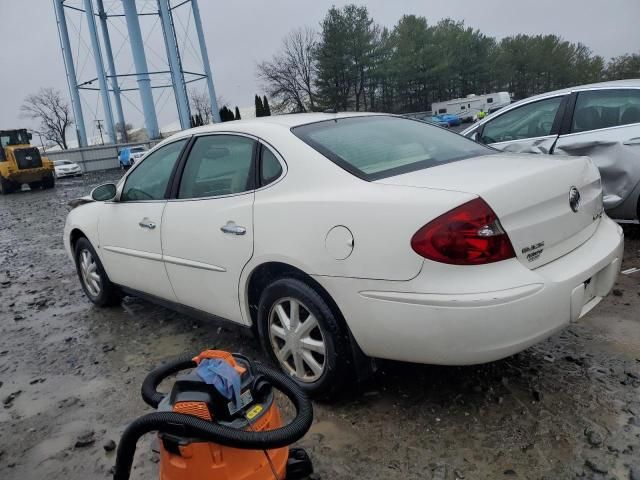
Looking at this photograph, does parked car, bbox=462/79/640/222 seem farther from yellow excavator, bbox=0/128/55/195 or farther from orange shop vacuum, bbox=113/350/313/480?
yellow excavator, bbox=0/128/55/195

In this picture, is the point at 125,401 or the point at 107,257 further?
the point at 107,257

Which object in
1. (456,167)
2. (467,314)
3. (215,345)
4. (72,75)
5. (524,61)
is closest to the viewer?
(467,314)

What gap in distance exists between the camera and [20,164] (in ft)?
74.4

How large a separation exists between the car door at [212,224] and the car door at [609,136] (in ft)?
11.1

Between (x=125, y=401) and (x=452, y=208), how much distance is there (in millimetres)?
2199

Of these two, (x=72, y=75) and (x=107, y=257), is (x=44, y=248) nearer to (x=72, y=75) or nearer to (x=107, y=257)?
(x=107, y=257)

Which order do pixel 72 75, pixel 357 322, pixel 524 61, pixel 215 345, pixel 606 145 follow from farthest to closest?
pixel 524 61 → pixel 72 75 → pixel 606 145 → pixel 215 345 → pixel 357 322

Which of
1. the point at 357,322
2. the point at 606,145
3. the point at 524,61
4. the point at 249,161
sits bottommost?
the point at 357,322

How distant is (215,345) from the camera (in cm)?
368

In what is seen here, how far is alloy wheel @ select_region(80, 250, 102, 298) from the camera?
4559 millimetres

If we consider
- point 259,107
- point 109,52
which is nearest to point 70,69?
point 109,52

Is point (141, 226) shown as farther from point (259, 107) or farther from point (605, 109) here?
point (259, 107)

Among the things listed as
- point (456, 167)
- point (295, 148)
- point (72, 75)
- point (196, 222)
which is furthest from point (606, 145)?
point (72, 75)

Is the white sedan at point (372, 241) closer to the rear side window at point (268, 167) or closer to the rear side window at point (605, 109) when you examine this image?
the rear side window at point (268, 167)
